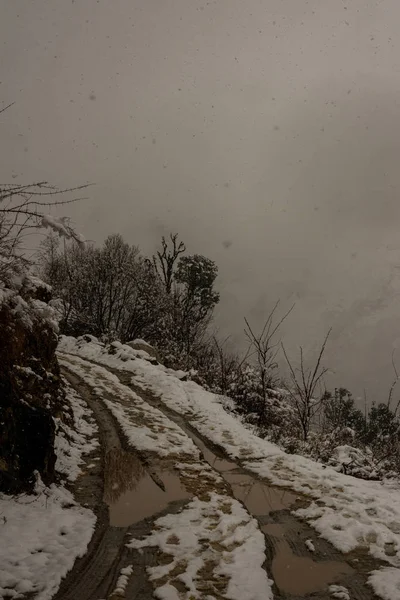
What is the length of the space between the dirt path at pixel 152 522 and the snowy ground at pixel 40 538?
0.13m

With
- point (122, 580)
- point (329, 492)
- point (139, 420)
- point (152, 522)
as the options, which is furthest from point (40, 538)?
point (139, 420)

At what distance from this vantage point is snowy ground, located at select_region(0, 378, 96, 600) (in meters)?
3.48

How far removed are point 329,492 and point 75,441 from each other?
4.29m

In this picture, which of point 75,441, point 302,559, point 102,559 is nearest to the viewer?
point 102,559

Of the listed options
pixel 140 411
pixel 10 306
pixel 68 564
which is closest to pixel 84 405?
pixel 140 411

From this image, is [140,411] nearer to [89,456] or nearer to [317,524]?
[89,456]

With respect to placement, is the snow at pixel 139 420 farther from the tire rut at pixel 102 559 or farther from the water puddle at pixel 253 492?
the tire rut at pixel 102 559

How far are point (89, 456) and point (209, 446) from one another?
2.40 m

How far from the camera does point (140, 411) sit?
32.6ft

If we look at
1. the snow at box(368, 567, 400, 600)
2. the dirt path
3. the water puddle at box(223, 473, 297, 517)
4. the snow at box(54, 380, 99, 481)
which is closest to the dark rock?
the snow at box(54, 380, 99, 481)

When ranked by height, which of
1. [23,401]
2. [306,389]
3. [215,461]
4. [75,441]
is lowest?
[75,441]

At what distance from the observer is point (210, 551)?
4293 mm

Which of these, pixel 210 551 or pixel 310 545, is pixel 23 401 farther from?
pixel 310 545

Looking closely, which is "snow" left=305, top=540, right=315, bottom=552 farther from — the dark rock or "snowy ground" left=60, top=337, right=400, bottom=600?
the dark rock
